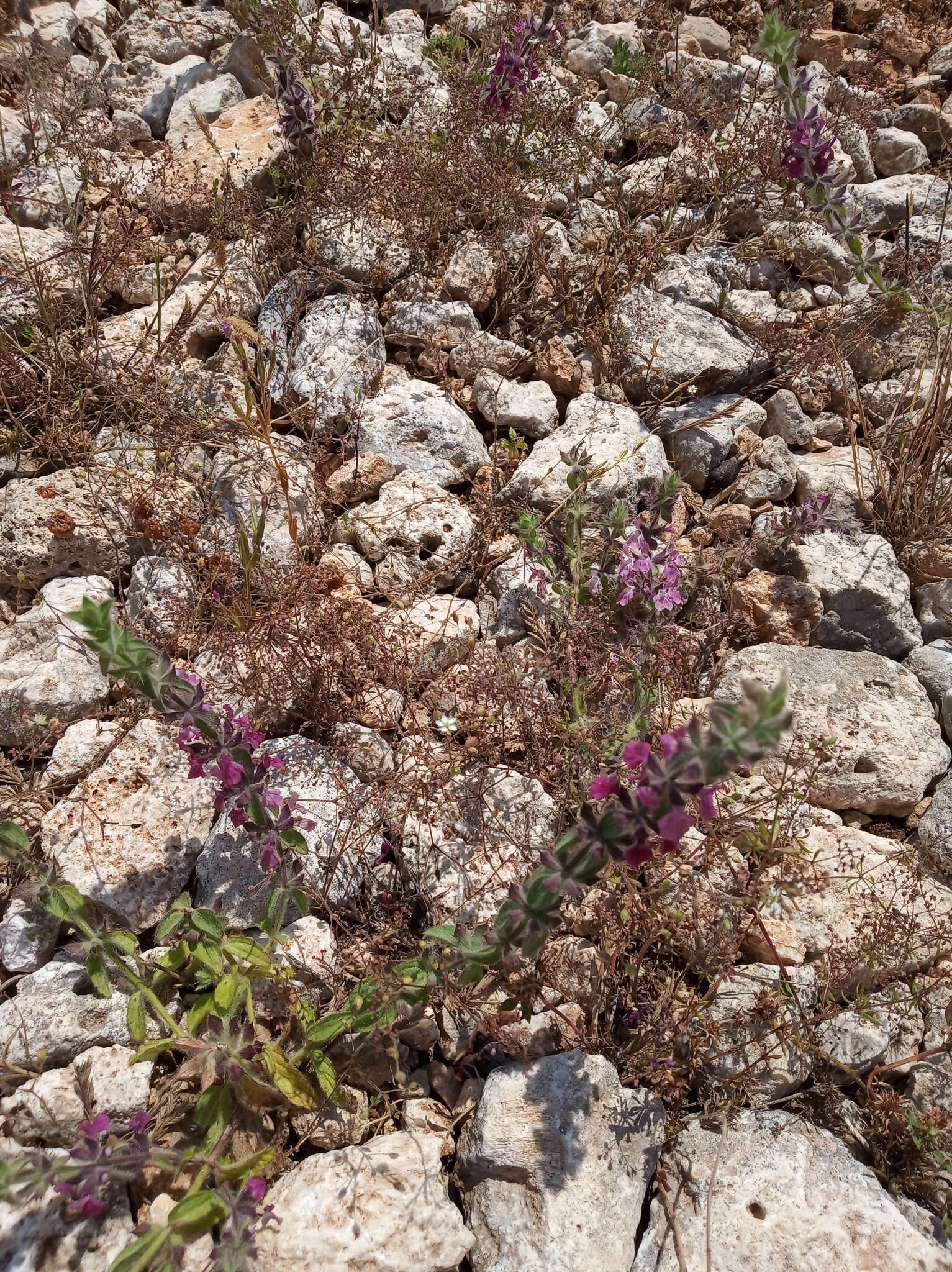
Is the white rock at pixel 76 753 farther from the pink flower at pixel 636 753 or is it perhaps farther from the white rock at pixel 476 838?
the pink flower at pixel 636 753

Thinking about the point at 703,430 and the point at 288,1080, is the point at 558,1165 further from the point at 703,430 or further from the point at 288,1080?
the point at 703,430

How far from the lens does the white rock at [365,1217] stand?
2.30 m

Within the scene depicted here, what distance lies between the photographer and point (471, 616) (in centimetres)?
373

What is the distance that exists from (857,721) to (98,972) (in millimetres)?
2961

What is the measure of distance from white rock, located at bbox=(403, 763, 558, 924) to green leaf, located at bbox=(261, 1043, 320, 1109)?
2.19 ft

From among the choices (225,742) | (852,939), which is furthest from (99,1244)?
(852,939)

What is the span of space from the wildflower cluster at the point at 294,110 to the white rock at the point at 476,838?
360 centimetres

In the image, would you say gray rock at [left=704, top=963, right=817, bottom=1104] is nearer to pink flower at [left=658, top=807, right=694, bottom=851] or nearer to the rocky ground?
the rocky ground

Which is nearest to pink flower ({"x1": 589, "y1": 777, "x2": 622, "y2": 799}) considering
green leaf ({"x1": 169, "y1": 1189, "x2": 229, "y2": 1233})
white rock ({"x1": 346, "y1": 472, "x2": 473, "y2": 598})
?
green leaf ({"x1": 169, "y1": 1189, "x2": 229, "y2": 1233})

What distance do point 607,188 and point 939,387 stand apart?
7.46 ft

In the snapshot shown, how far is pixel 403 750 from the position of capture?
3.24 m

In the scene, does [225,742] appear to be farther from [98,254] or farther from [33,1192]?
[98,254]

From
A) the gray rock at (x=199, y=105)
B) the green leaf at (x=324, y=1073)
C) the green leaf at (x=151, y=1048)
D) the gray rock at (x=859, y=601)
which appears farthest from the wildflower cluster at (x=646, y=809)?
the gray rock at (x=199, y=105)

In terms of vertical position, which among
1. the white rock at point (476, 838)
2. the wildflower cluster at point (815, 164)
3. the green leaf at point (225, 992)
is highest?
the wildflower cluster at point (815, 164)
